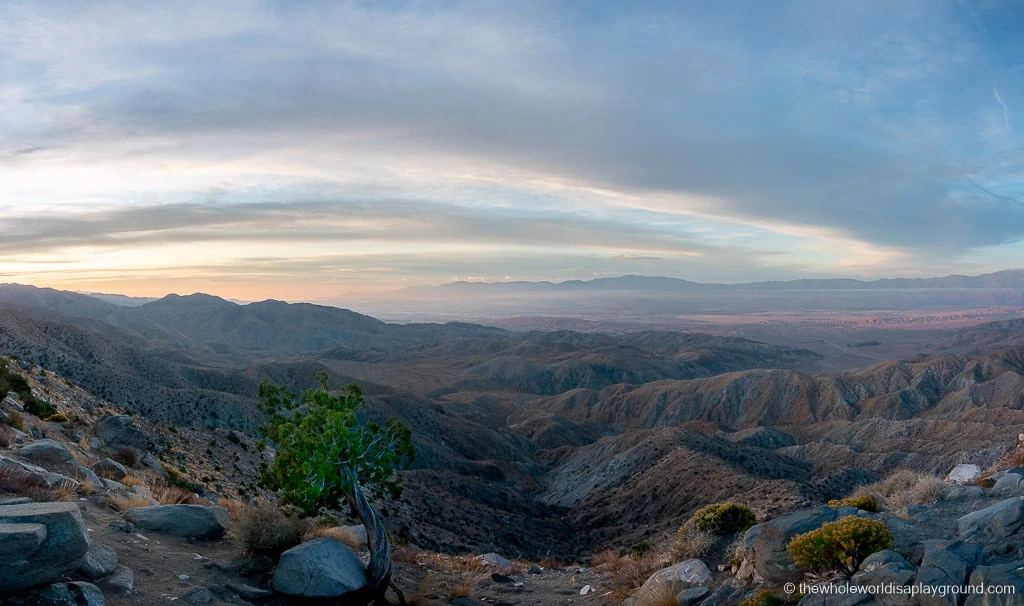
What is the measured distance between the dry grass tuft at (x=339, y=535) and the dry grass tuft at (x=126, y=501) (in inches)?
150

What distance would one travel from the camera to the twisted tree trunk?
38.2 feet

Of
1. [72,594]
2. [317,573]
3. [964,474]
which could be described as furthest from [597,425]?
[72,594]

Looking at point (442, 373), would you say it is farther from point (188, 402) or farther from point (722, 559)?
point (722, 559)

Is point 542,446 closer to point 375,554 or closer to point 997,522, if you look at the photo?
point 375,554

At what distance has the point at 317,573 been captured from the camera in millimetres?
11008

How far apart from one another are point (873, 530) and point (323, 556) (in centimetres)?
961

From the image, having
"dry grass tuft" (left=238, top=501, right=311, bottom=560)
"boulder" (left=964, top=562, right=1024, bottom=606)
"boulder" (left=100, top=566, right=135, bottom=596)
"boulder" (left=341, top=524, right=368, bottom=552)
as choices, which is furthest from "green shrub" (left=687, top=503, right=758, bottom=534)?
"boulder" (left=100, top=566, right=135, bottom=596)

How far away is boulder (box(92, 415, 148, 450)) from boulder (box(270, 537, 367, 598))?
13.4 meters

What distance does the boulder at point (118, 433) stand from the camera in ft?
69.8

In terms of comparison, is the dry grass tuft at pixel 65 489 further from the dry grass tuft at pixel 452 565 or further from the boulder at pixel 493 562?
the boulder at pixel 493 562

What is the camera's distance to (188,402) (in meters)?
46.8

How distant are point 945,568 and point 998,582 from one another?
708mm

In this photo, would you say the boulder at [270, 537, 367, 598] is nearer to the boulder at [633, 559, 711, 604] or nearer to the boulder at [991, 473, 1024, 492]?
the boulder at [633, 559, 711, 604]

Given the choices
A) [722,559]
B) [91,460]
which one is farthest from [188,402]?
[722,559]
